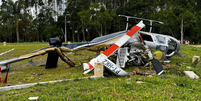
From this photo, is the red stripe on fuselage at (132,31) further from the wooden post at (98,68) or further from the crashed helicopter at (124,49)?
the wooden post at (98,68)

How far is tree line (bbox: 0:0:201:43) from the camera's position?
3653 cm

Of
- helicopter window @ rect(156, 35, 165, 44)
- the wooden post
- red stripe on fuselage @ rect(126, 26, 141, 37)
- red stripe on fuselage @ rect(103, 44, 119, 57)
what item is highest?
red stripe on fuselage @ rect(126, 26, 141, 37)

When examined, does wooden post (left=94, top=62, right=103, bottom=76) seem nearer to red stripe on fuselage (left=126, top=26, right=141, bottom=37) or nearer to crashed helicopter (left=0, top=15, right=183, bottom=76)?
crashed helicopter (left=0, top=15, right=183, bottom=76)

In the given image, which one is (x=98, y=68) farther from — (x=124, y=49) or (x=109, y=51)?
(x=124, y=49)

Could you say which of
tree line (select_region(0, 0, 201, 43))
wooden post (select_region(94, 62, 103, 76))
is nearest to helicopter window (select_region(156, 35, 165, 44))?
wooden post (select_region(94, 62, 103, 76))

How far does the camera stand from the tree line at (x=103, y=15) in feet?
120

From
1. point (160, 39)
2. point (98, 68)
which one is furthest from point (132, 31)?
point (160, 39)

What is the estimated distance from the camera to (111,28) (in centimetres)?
4900

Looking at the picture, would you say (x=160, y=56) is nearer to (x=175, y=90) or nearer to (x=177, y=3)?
(x=175, y=90)

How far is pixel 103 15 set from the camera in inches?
1433

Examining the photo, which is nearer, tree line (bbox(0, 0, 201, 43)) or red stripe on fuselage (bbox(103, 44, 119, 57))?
red stripe on fuselage (bbox(103, 44, 119, 57))

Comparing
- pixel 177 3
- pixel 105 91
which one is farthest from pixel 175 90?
pixel 177 3

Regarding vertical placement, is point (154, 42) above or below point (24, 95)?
above

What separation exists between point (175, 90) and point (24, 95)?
4724 mm
